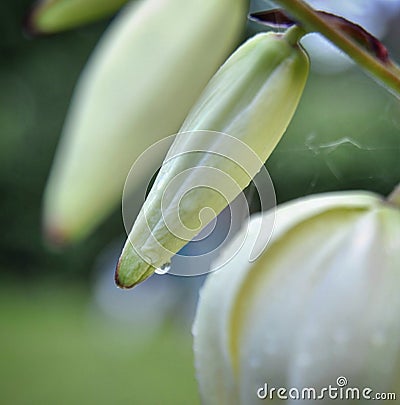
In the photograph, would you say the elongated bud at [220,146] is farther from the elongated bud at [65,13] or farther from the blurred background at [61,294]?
the blurred background at [61,294]

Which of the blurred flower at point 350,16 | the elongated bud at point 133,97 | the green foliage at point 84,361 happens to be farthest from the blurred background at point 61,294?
the elongated bud at point 133,97

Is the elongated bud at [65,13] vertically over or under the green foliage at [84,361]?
over

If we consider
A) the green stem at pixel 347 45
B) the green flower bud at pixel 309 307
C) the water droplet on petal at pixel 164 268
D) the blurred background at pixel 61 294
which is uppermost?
the green stem at pixel 347 45

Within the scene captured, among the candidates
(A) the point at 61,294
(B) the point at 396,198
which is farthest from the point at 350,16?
(A) the point at 61,294

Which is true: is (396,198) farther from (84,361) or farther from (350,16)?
(84,361)

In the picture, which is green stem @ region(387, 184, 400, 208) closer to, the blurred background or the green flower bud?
the green flower bud

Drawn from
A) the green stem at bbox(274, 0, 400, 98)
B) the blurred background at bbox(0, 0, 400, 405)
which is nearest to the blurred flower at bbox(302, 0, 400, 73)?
the green stem at bbox(274, 0, 400, 98)
